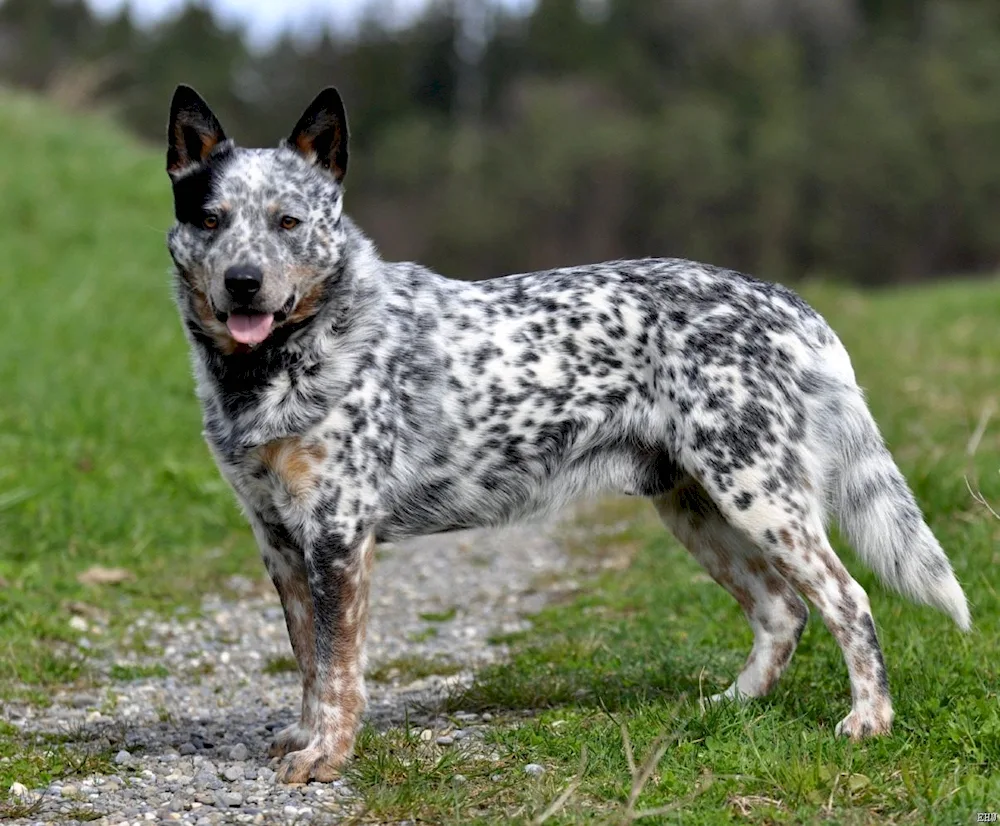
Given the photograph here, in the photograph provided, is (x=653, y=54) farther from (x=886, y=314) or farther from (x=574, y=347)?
(x=574, y=347)

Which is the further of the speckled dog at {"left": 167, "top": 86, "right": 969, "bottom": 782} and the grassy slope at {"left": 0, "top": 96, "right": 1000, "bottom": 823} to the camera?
the speckled dog at {"left": 167, "top": 86, "right": 969, "bottom": 782}

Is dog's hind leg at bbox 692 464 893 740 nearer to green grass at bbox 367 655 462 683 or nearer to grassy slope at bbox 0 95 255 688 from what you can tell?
green grass at bbox 367 655 462 683

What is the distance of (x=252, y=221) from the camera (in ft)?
13.8

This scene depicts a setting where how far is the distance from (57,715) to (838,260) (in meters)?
28.2

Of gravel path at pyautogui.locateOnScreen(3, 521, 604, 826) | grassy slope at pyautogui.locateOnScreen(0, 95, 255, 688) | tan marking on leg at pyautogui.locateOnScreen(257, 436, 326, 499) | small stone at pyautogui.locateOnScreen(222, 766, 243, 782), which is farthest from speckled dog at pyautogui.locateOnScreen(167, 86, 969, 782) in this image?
grassy slope at pyautogui.locateOnScreen(0, 95, 255, 688)

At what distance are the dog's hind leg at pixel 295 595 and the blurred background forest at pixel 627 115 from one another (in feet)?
61.4

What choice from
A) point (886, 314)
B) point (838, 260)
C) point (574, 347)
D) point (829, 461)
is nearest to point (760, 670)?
point (829, 461)

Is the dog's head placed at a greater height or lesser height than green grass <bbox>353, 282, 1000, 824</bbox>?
greater

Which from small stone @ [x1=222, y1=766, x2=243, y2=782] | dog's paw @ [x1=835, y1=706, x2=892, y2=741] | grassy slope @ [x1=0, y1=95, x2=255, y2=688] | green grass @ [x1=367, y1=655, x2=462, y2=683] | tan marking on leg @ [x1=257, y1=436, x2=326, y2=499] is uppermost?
tan marking on leg @ [x1=257, y1=436, x2=326, y2=499]

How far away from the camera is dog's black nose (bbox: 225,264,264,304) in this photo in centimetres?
405

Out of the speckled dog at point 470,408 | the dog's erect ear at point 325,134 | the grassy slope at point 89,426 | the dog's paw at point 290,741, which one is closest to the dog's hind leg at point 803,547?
the speckled dog at point 470,408

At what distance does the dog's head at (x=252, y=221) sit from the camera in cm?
413

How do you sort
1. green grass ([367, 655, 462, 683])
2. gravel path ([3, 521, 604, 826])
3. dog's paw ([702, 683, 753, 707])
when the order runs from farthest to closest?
green grass ([367, 655, 462, 683]), dog's paw ([702, 683, 753, 707]), gravel path ([3, 521, 604, 826])

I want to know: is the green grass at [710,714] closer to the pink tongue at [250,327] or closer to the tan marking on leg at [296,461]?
the tan marking on leg at [296,461]
